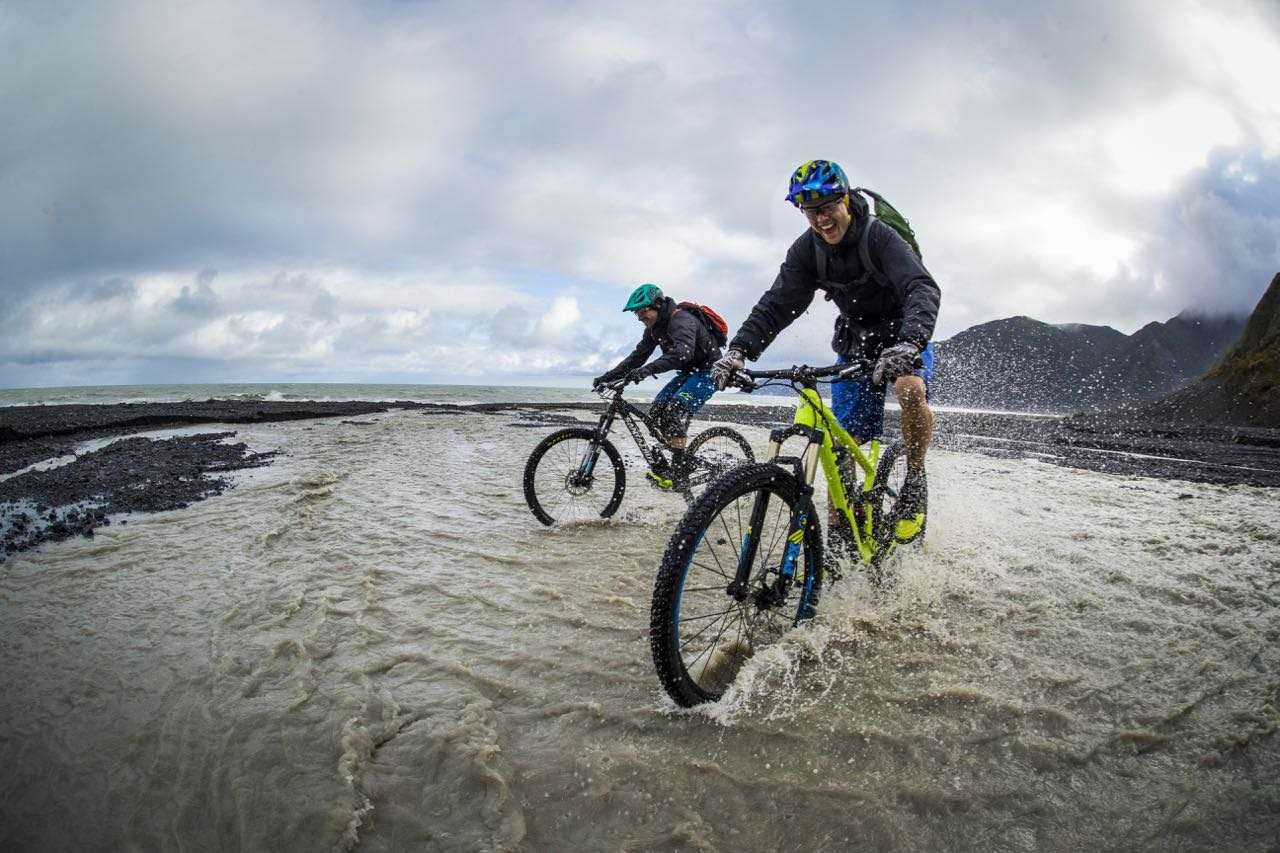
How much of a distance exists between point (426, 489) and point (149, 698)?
527 centimetres

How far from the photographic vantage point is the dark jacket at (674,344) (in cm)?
682

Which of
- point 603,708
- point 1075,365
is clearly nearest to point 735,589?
point 603,708

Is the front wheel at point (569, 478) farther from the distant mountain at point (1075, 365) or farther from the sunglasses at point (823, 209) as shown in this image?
the distant mountain at point (1075, 365)

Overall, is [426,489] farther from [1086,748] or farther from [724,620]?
[1086,748]

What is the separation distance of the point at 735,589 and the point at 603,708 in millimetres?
819

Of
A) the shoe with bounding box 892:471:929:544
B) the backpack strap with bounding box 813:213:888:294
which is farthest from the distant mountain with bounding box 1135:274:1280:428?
the backpack strap with bounding box 813:213:888:294

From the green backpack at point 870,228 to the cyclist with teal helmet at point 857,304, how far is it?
0.05 feet

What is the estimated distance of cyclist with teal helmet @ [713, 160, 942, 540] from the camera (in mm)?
3762

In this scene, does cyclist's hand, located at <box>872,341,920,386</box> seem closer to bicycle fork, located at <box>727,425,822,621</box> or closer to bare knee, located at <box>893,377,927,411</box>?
bicycle fork, located at <box>727,425,822,621</box>

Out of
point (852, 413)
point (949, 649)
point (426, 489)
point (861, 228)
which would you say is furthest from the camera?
point (426, 489)

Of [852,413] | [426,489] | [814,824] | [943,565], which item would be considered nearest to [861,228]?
[852,413]

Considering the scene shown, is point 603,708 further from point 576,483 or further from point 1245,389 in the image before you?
point 1245,389

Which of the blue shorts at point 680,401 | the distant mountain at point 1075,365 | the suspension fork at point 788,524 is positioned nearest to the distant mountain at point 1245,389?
the blue shorts at point 680,401

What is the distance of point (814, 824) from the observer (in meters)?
1.90
